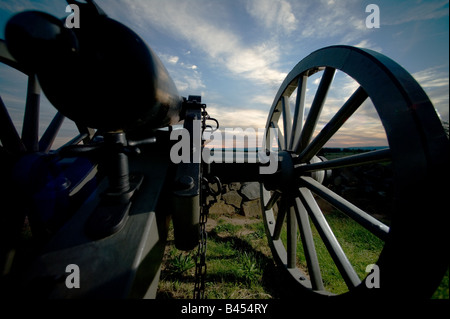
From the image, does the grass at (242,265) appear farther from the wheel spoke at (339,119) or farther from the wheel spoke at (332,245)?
the wheel spoke at (339,119)

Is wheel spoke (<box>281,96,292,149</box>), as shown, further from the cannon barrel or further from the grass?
the cannon barrel

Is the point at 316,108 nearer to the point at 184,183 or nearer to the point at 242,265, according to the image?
the point at 184,183

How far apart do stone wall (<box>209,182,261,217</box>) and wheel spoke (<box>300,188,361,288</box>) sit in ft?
8.14

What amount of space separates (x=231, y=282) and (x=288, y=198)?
1173 mm

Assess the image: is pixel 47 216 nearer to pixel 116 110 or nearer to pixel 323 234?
pixel 116 110

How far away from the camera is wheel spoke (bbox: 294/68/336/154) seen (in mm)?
1522

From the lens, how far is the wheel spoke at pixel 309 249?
1545 mm

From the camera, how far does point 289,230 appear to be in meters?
1.93

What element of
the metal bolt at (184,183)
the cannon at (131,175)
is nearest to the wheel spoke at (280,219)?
the cannon at (131,175)

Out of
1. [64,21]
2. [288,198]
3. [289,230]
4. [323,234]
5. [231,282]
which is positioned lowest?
[231,282]

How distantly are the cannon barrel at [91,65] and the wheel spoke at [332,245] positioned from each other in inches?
60.6

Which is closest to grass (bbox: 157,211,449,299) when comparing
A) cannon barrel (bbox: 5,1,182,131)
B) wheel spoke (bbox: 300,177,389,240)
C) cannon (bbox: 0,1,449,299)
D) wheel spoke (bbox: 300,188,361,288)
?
cannon (bbox: 0,1,449,299)

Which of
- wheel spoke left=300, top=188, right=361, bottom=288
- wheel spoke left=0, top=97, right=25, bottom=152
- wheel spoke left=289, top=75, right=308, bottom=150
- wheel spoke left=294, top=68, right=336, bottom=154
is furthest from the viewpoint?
wheel spoke left=289, top=75, right=308, bottom=150
